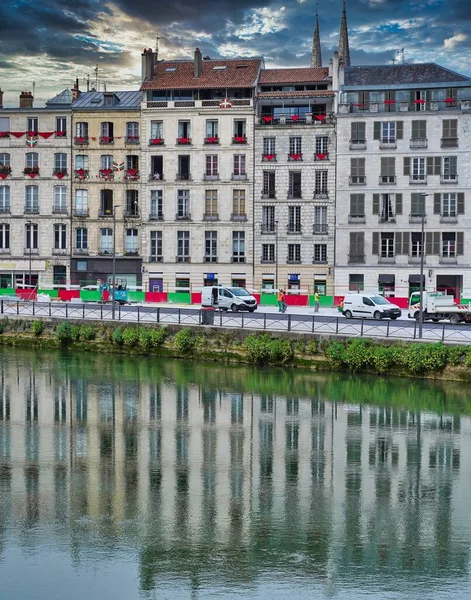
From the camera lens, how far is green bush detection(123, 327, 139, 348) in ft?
173

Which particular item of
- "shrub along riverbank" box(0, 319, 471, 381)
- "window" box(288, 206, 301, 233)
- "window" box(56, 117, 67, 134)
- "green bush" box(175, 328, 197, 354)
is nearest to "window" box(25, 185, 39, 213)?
"window" box(56, 117, 67, 134)

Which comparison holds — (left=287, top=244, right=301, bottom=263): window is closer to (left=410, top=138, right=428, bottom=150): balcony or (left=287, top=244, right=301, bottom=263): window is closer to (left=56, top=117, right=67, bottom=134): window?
(left=410, top=138, right=428, bottom=150): balcony

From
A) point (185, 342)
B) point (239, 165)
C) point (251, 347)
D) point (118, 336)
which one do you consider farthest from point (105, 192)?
point (251, 347)

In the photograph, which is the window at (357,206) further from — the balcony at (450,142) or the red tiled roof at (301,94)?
the red tiled roof at (301,94)

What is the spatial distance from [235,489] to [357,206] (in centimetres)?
4959

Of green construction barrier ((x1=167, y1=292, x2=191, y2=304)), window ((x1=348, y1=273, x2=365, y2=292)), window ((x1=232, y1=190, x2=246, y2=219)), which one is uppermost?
window ((x1=232, y1=190, x2=246, y2=219))

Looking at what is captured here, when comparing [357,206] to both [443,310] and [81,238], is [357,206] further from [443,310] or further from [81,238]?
[81,238]

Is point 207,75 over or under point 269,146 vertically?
over

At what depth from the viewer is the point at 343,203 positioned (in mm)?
74875

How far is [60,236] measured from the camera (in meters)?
79.7

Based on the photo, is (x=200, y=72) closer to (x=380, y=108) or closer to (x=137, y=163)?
(x=137, y=163)

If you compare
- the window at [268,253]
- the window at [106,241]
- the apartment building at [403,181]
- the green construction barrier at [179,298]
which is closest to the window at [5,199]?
the window at [106,241]

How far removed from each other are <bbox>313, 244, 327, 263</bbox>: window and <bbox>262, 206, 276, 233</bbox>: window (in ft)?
11.8

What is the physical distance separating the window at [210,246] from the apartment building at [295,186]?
10.5ft
